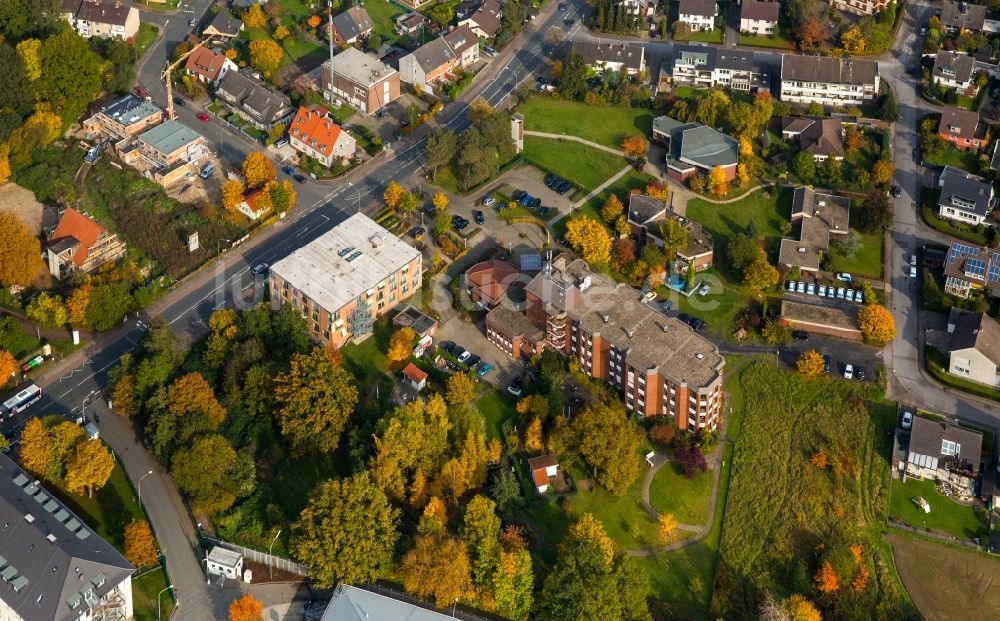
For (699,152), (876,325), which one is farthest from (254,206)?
(876,325)

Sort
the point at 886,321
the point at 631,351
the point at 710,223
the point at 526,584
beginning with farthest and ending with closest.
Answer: the point at 710,223, the point at 886,321, the point at 631,351, the point at 526,584

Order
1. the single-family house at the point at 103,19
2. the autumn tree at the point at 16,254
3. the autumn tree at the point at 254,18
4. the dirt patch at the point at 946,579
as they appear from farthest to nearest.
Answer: the autumn tree at the point at 254,18 → the single-family house at the point at 103,19 → the autumn tree at the point at 16,254 → the dirt patch at the point at 946,579

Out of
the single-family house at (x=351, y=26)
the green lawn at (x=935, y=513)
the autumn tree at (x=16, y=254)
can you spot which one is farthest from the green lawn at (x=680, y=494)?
the single-family house at (x=351, y=26)

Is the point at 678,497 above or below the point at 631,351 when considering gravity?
below

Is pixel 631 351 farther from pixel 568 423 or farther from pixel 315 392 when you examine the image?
pixel 315 392

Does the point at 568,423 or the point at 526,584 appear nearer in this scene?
the point at 526,584

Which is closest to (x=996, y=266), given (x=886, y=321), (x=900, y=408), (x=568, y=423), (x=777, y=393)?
(x=886, y=321)

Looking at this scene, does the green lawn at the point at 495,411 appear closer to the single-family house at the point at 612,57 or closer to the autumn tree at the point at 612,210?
the autumn tree at the point at 612,210
